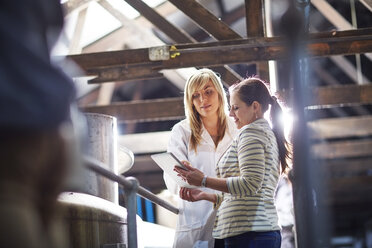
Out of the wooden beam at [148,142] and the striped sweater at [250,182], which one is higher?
the wooden beam at [148,142]

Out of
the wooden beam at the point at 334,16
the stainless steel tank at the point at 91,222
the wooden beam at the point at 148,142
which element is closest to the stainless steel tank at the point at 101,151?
the stainless steel tank at the point at 91,222

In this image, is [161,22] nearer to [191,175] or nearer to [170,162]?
[170,162]

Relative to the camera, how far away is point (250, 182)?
227 centimetres

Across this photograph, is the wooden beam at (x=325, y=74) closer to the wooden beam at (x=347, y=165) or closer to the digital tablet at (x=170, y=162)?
the wooden beam at (x=347, y=165)

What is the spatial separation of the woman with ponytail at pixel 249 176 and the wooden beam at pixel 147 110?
188 inches

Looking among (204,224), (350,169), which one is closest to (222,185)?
(204,224)

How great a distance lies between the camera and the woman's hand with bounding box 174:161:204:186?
2.42m

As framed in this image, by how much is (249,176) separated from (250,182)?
26mm

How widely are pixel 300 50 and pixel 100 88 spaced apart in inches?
339

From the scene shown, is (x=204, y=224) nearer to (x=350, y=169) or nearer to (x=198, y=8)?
(x=198, y=8)

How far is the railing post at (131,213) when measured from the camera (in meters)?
2.35

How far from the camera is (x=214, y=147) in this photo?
300cm

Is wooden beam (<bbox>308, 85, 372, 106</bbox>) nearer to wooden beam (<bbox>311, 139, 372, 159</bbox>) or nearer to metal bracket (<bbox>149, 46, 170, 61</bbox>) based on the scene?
metal bracket (<bbox>149, 46, 170, 61</bbox>)

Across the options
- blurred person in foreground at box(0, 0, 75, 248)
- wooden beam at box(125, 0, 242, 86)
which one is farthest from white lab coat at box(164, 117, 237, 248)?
wooden beam at box(125, 0, 242, 86)
